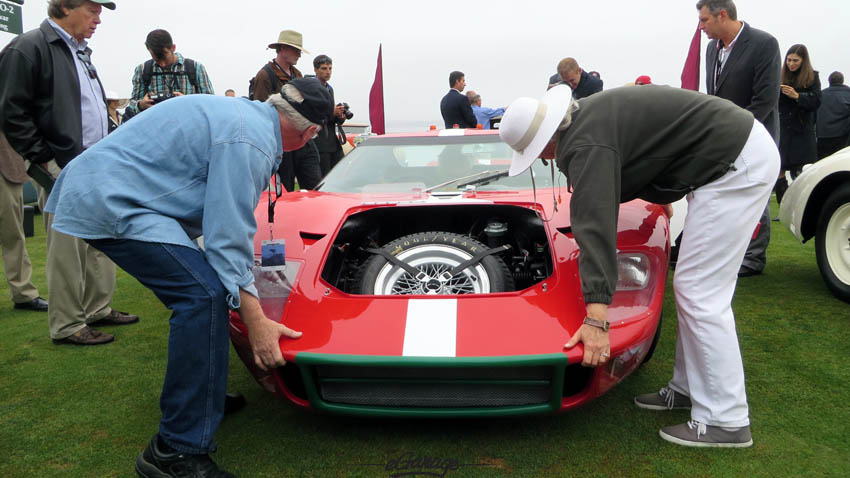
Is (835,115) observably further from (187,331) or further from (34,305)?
(34,305)

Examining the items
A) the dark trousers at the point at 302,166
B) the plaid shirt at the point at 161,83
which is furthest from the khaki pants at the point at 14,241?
the dark trousers at the point at 302,166

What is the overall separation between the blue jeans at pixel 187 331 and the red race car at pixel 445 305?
245 mm

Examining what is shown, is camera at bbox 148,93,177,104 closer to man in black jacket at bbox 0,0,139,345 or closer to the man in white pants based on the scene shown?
man in black jacket at bbox 0,0,139,345

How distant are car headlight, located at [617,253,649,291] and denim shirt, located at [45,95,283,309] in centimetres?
130

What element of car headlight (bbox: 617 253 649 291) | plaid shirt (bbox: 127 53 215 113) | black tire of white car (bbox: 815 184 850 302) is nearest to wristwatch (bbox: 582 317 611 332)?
car headlight (bbox: 617 253 649 291)

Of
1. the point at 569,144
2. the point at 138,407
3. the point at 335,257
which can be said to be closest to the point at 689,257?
the point at 569,144

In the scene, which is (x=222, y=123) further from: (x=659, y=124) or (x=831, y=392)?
(x=831, y=392)

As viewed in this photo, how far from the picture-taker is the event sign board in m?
6.36

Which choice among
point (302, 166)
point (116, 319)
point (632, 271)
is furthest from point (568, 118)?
point (302, 166)

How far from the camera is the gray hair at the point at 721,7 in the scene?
11.7 feet

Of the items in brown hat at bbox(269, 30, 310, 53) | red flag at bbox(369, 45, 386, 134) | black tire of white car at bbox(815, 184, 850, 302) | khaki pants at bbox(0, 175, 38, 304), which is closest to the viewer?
black tire of white car at bbox(815, 184, 850, 302)

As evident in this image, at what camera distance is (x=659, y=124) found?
1929 millimetres

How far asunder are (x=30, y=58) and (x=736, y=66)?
399 centimetres

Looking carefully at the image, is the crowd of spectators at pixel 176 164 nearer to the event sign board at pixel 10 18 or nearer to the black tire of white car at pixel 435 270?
the black tire of white car at pixel 435 270
